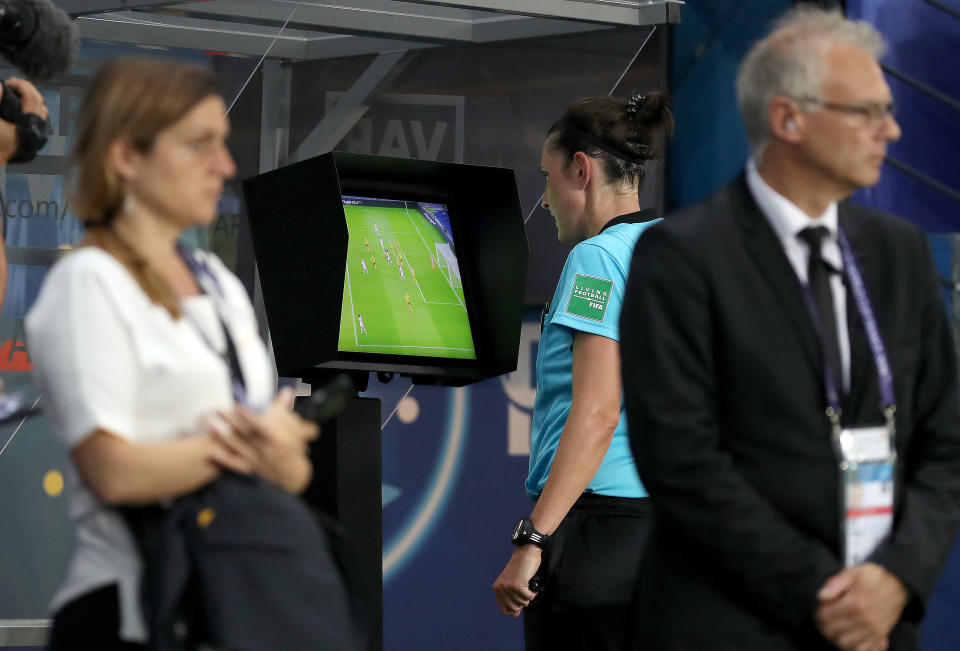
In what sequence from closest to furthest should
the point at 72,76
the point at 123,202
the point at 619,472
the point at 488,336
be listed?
1. the point at 123,202
2. the point at 619,472
3. the point at 488,336
4. the point at 72,76

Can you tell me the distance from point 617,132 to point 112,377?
Answer: 1.72 metres

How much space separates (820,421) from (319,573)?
2.36ft

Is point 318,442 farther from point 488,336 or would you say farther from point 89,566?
point 89,566

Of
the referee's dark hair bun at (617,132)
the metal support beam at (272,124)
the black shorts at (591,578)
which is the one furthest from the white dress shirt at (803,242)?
Result: the metal support beam at (272,124)

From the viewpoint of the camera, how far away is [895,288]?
1957 mm

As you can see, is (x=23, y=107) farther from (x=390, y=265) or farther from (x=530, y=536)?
(x=530, y=536)

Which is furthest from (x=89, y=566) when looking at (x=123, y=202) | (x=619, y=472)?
(x=619, y=472)

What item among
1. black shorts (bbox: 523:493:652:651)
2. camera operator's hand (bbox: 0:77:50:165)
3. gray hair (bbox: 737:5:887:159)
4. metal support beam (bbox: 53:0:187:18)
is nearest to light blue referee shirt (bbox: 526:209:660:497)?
black shorts (bbox: 523:493:652:651)

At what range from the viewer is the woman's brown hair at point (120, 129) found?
160cm

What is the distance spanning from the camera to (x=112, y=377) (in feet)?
4.98

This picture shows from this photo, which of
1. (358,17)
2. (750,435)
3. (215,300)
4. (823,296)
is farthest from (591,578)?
(358,17)

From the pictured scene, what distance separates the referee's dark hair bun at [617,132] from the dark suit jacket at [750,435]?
3.43 ft

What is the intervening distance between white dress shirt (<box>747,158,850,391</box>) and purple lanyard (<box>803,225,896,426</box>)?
0.06 feet

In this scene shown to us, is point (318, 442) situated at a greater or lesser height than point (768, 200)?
lesser
